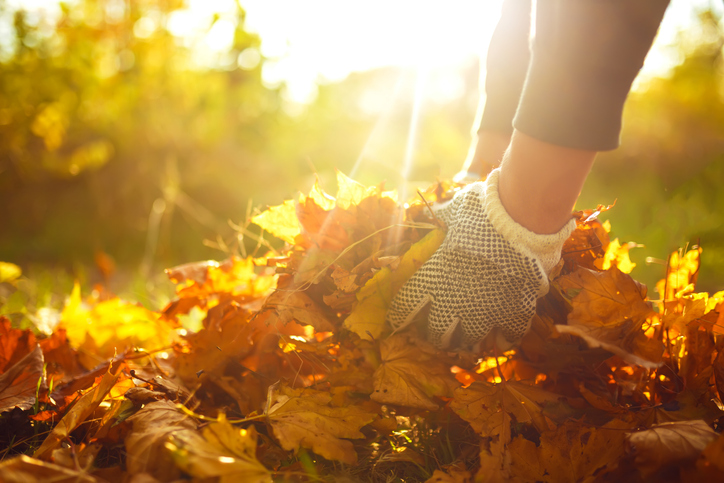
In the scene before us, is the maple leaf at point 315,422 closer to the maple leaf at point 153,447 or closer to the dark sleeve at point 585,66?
the maple leaf at point 153,447

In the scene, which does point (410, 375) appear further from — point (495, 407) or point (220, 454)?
point (220, 454)

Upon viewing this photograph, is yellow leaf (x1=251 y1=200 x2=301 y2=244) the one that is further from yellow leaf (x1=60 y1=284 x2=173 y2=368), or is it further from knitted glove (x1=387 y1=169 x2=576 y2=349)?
yellow leaf (x1=60 y1=284 x2=173 y2=368)

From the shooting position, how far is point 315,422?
829mm

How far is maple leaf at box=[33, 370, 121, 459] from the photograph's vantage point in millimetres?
802

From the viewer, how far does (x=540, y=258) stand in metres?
0.86

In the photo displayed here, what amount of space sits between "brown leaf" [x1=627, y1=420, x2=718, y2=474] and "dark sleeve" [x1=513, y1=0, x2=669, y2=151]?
0.50 metres

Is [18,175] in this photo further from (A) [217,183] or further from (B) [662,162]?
(B) [662,162]

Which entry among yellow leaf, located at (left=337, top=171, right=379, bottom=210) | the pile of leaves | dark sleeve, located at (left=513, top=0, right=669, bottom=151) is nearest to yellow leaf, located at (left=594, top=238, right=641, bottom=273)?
the pile of leaves

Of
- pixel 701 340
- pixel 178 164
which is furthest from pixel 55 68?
pixel 701 340

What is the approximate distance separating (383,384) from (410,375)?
0.06m

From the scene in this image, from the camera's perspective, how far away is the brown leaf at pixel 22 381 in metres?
0.93

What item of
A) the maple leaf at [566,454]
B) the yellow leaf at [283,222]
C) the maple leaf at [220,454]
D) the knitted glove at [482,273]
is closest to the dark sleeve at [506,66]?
the knitted glove at [482,273]

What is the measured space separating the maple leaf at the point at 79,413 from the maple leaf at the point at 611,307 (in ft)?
3.10

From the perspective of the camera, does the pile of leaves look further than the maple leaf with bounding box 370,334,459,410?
No
